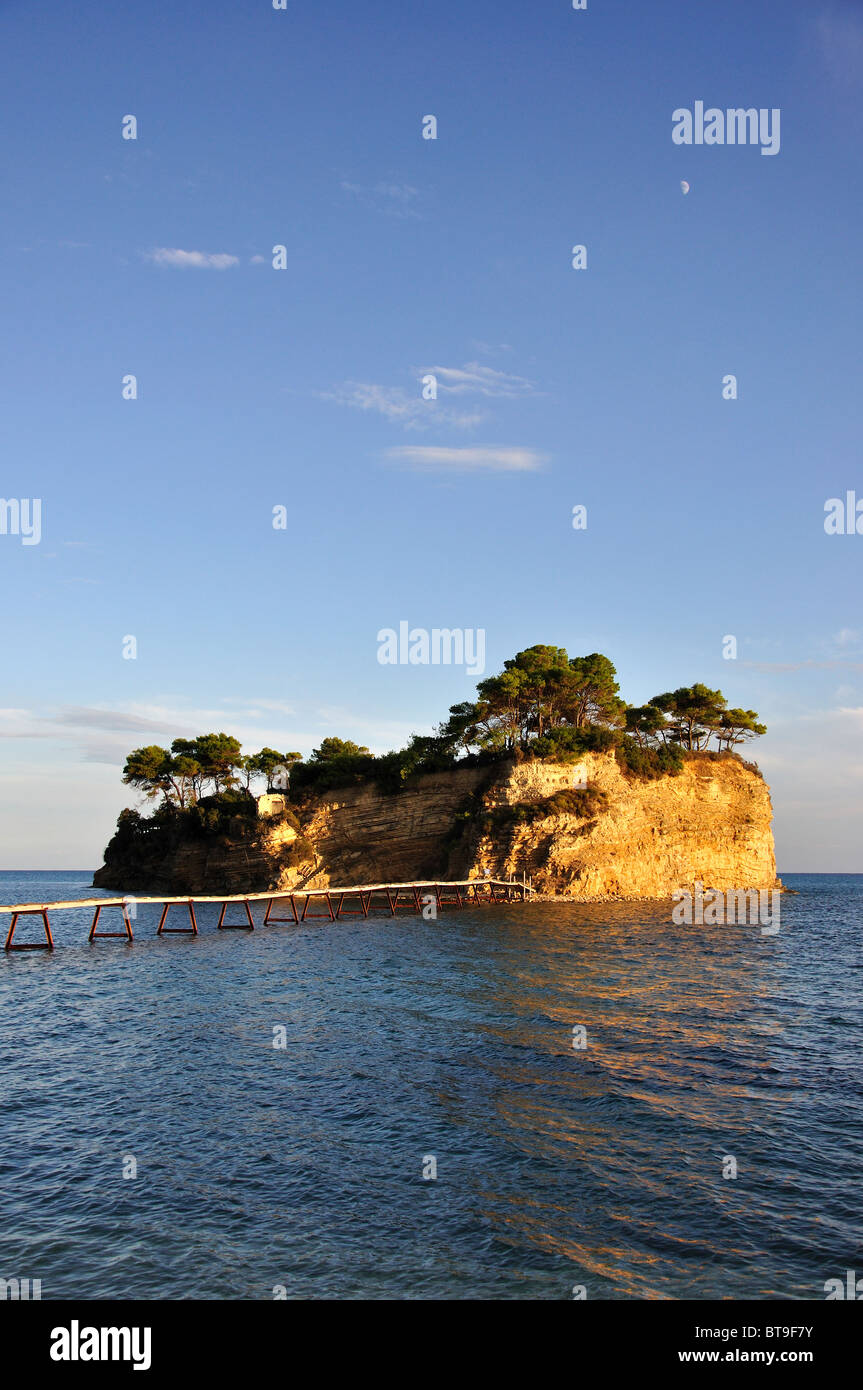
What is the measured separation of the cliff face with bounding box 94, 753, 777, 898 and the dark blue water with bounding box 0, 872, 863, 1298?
33.0 m

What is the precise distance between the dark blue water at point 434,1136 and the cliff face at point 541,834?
33041 millimetres

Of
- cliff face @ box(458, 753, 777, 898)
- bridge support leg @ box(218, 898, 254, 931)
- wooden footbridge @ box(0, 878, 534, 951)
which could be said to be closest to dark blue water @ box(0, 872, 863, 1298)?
bridge support leg @ box(218, 898, 254, 931)

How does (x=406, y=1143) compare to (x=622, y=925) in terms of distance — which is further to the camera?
(x=622, y=925)

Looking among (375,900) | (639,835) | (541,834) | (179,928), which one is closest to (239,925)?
(179,928)

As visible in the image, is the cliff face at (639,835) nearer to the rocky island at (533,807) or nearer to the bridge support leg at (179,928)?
the rocky island at (533,807)

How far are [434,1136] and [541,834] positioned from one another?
51497 mm

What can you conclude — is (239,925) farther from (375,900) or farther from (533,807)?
(533,807)

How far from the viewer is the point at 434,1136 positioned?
53.0 feet

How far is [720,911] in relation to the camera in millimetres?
67812

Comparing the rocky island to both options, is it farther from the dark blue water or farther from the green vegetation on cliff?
the dark blue water

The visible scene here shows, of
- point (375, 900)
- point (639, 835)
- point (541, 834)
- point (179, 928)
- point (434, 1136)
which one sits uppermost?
point (541, 834)
